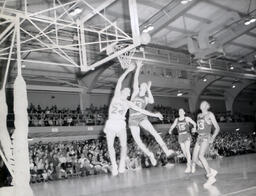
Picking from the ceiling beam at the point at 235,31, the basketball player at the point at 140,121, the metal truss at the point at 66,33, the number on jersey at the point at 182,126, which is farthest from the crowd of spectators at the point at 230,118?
the basketball player at the point at 140,121

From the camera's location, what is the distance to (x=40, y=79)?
23.6 meters

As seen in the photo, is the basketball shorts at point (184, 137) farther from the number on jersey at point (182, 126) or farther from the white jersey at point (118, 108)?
the white jersey at point (118, 108)

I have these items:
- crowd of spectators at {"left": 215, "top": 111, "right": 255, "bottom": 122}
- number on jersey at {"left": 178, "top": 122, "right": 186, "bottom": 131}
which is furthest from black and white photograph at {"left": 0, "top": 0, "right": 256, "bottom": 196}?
crowd of spectators at {"left": 215, "top": 111, "right": 255, "bottom": 122}

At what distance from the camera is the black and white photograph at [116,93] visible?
28.6 feet

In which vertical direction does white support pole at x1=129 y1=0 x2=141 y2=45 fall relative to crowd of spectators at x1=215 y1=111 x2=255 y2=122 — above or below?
above

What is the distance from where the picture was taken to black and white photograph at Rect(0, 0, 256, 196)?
8.73 metres

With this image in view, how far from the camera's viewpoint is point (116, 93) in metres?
9.05

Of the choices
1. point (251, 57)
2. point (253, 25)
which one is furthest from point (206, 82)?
point (253, 25)

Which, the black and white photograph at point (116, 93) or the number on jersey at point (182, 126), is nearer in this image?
the black and white photograph at point (116, 93)

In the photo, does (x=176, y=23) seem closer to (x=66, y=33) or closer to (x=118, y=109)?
(x=66, y=33)

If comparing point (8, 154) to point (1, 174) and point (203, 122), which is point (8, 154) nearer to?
point (1, 174)

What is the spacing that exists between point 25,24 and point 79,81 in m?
7.71

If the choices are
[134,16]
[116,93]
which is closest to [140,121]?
[116,93]

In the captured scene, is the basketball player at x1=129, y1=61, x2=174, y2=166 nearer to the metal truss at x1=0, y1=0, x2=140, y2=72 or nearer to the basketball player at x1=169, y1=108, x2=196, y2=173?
the basketball player at x1=169, y1=108, x2=196, y2=173
